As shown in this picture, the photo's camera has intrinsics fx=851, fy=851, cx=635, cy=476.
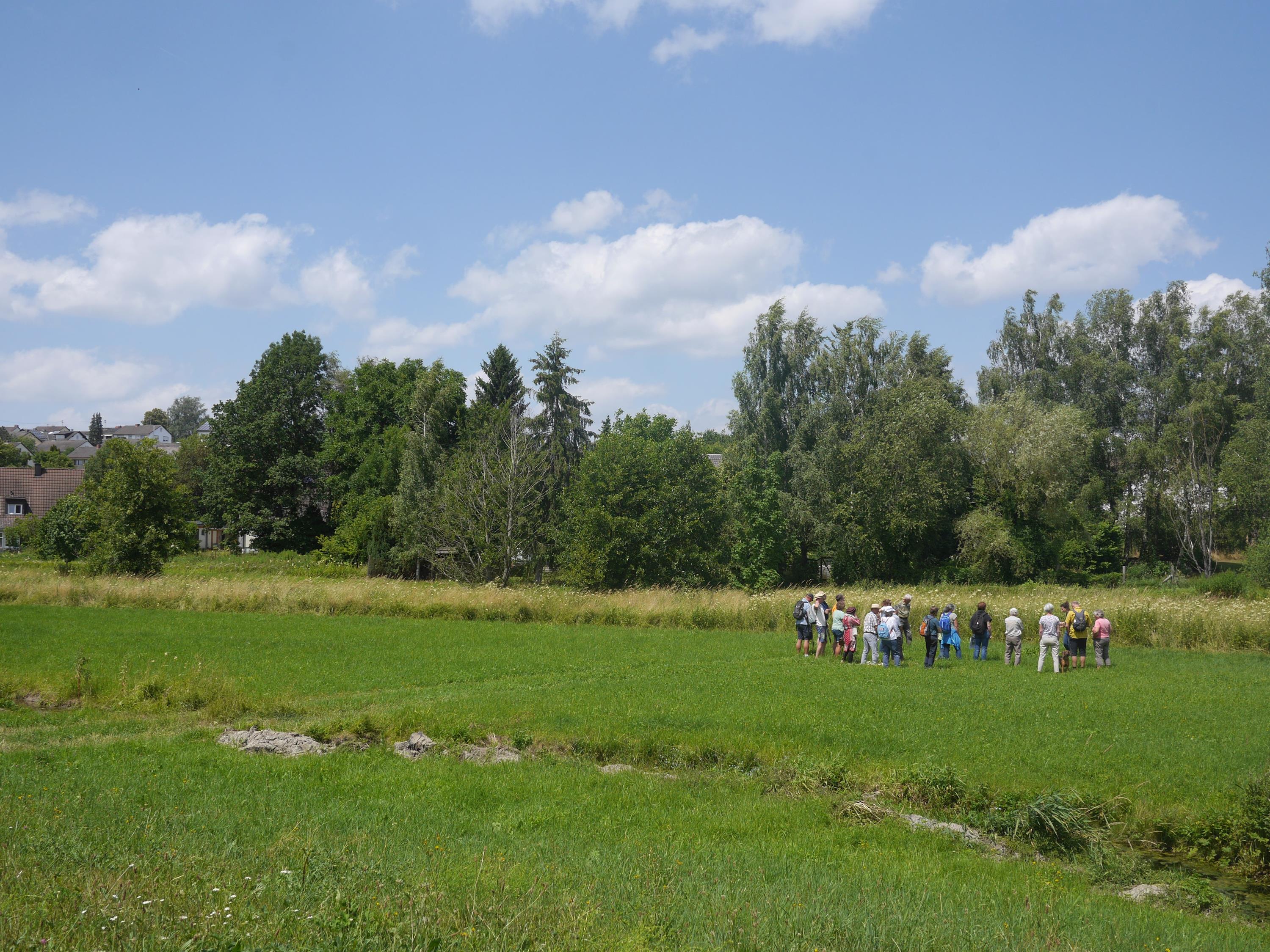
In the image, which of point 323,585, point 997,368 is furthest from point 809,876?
point 997,368

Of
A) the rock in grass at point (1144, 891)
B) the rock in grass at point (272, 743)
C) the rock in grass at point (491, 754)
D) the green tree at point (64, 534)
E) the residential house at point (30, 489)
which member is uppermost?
the residential house at point (30, 489)

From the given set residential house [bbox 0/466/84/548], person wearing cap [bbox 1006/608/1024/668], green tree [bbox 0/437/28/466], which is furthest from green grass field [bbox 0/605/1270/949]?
green tree [bbox 0/437/28/466]

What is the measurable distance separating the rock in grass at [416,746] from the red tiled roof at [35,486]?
85.8 metres

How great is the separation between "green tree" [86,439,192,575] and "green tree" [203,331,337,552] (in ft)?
78.4

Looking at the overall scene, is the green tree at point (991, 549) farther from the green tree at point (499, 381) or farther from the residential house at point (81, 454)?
the residential house at point (81, 454)

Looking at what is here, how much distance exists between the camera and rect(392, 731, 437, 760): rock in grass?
46.0ft

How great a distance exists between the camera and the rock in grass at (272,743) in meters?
13.8

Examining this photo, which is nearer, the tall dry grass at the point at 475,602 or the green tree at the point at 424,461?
the tall dry grass at the point at 475,602

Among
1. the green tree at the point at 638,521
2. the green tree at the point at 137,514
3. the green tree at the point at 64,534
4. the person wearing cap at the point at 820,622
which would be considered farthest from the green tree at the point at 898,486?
the green tree at the point at 64,534

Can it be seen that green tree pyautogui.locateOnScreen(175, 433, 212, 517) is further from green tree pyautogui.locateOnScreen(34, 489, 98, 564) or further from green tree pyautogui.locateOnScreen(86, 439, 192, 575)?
green tree pyautogui.locateOnScreen(86, 439, 192, 575)

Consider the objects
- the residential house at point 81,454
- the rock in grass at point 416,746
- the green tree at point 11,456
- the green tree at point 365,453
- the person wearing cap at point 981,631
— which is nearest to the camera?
the rock in grass at point 416,746

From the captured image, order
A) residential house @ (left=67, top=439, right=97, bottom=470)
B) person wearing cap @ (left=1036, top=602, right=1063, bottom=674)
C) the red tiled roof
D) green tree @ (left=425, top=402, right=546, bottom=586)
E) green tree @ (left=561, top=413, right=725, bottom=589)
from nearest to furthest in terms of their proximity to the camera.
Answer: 1. person wearing cap @ (left=1036, top=602, right=1063, bottom=674)
2. green tree @ (left=425, top=402, right=546, bottom=586)
3. green tree @ (left=561, top=413, right=725, bottom=589)
4. the red tiled roof
5. residential house @ (left=67, top=439, right=97, bottom=470)

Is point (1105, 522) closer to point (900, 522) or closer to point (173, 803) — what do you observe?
point (900, 522)

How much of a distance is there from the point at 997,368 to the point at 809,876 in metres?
72.4
